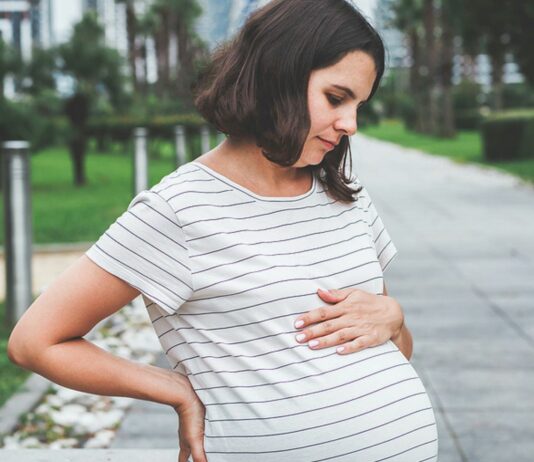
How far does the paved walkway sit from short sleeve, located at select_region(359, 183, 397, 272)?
39 cm

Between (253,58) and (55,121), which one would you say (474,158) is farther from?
(253,58)

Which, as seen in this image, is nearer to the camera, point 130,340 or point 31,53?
point 130,340

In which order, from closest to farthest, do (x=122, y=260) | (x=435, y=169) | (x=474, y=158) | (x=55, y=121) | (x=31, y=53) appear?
(x=122, y=260) < (x=55, y=121) < (x=31, y=53) < (x=435, y=169) < (x=474, y=158)

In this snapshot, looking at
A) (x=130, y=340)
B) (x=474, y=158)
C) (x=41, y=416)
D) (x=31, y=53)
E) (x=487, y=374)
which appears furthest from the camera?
(x=474, y=158)

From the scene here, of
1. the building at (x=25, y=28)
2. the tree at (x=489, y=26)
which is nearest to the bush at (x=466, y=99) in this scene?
the building at (x=25, y=28)

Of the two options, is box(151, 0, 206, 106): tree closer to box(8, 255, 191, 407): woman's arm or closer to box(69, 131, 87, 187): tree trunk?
box(69, 131, 87, 187): tree trunk

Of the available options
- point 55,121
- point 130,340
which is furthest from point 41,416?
point 55,121

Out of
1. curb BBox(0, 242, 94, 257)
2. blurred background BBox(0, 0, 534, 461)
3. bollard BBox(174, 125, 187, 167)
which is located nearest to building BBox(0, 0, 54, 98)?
blurred background BBox(0, 0, 534, 461)

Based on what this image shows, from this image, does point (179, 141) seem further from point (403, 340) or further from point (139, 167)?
point (403, 340)

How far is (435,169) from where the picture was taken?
2281 cm

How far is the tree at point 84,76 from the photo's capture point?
19.0 m

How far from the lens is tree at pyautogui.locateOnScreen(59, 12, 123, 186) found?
1905 centimetres

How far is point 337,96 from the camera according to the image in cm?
179

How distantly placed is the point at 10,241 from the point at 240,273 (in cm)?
474
